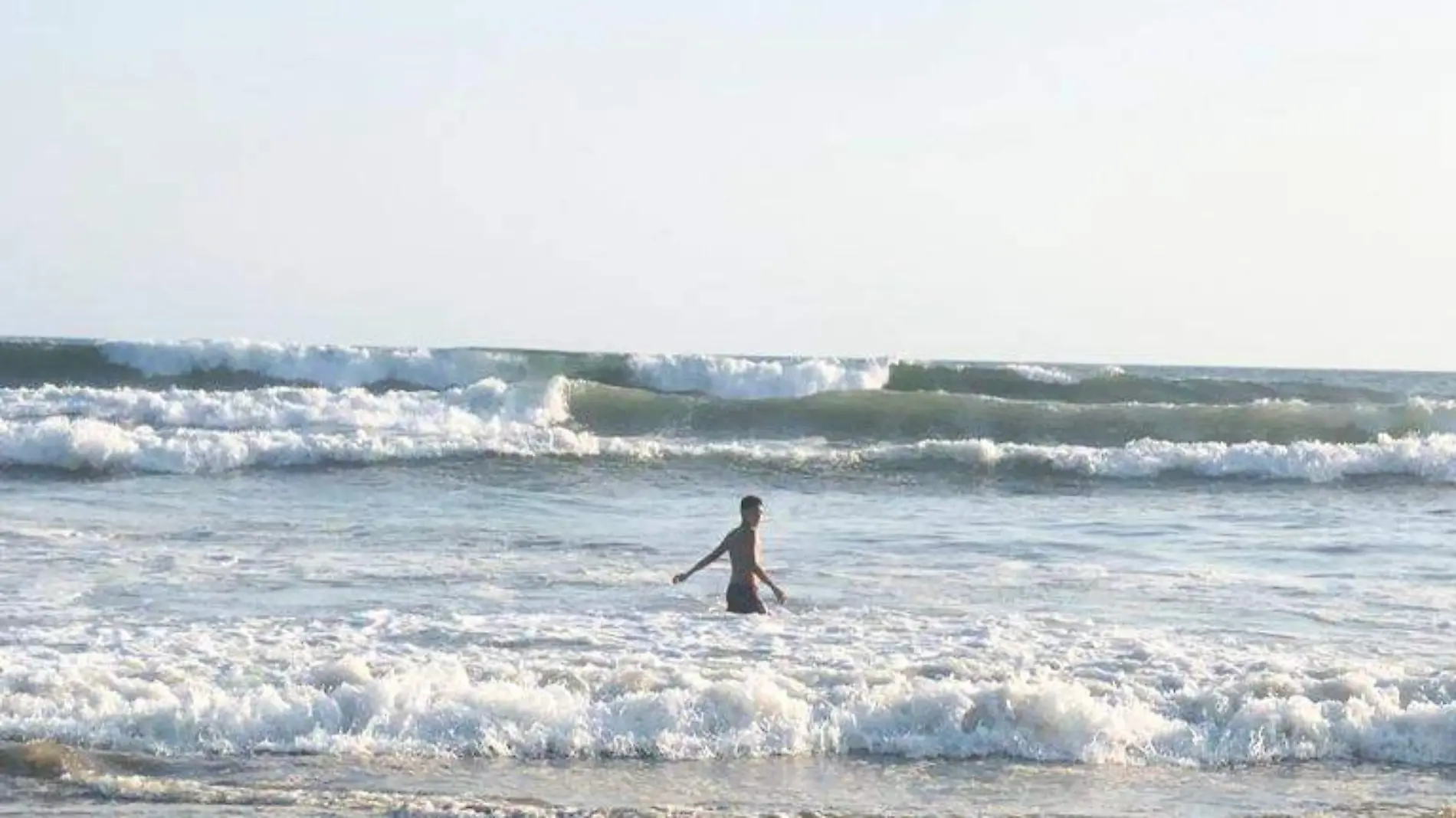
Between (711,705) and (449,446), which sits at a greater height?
(449,446)

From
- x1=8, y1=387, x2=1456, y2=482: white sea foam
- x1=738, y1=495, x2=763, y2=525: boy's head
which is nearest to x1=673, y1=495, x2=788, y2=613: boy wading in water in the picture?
x1=738, y1=495, x2=763, y2=525: boy's head

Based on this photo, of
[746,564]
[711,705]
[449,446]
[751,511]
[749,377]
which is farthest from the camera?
[749,377]

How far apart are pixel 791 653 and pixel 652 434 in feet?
58.3

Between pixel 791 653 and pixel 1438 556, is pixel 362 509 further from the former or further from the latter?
pixel 1438 556

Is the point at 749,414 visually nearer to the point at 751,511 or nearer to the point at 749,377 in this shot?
the point at 749,377

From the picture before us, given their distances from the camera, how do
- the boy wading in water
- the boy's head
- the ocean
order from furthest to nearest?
the boy's head < the boy wading in water < the ocean

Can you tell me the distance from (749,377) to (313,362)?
8.92m

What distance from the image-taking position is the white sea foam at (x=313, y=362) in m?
37.2

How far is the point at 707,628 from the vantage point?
1182 centimetres

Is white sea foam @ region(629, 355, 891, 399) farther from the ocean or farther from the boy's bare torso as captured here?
the boy's bare torso

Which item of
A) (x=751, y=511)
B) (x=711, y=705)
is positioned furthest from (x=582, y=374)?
(x=711, y=705)

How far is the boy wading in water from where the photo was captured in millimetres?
12406

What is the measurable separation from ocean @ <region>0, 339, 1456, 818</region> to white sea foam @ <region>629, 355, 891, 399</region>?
29.8 ft

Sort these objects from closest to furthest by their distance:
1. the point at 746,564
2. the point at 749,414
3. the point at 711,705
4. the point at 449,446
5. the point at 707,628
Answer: the point at 711,705, the point at 707,628, the point at 746,564, the point at 449,446, the point at 749,414
